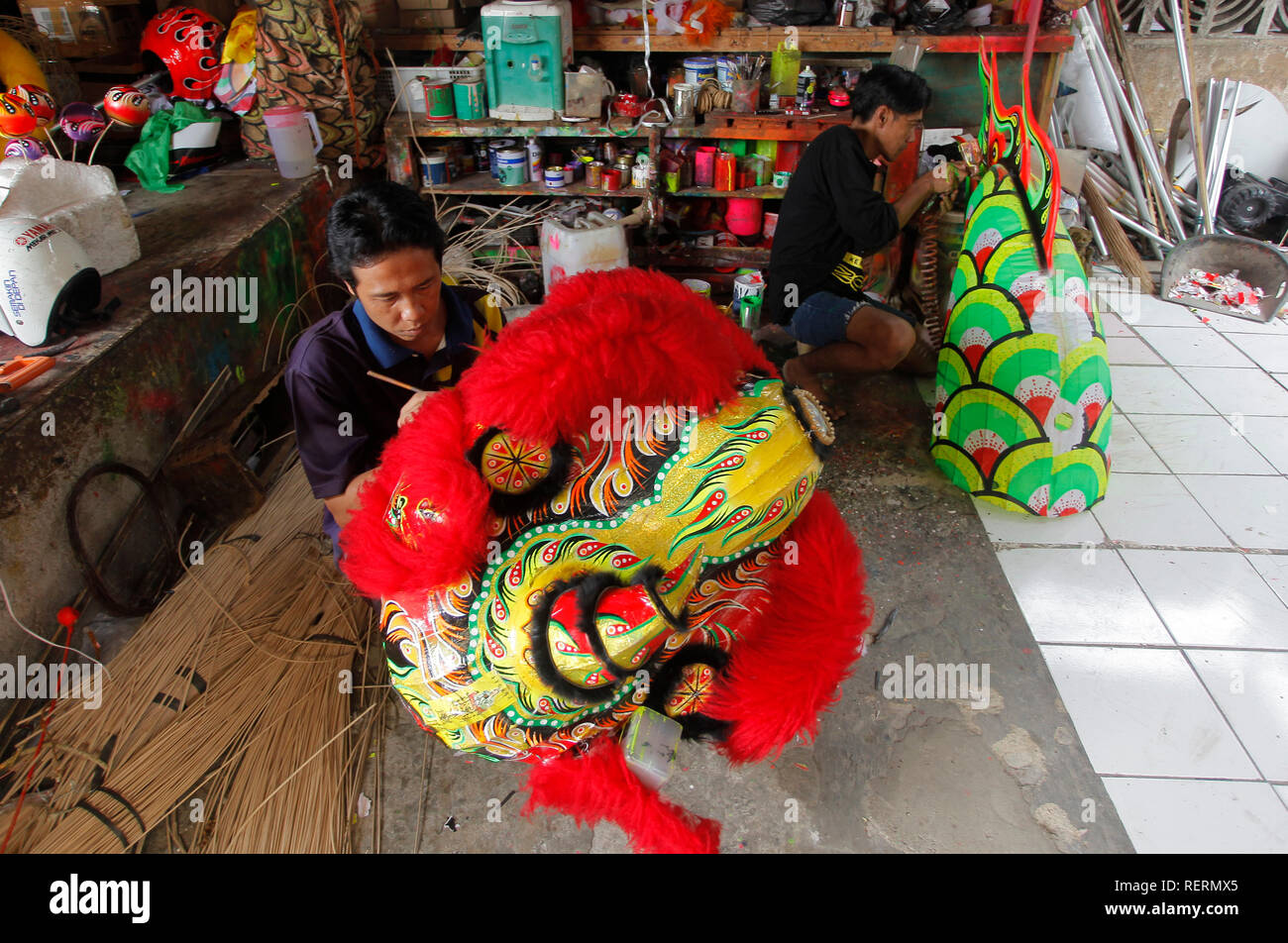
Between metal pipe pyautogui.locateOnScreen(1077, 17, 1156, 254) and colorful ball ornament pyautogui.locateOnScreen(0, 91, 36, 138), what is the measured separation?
537 cm

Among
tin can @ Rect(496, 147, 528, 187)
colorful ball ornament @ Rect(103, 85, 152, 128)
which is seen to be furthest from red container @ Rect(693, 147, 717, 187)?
colorful ball ornament @ Rect(103, 85, 152, 128)

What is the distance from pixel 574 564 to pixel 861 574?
2.14ft

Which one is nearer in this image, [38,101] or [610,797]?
[610,797]

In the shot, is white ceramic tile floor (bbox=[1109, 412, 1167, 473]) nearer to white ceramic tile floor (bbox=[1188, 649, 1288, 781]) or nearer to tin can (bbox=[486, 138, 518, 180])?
white ceramic tile floor (bbox=[1188, 649, 1288, 781])

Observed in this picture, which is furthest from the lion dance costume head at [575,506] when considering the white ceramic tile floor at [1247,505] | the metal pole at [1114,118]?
the metal pole at [1114,118]

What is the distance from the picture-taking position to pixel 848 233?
3252 mm

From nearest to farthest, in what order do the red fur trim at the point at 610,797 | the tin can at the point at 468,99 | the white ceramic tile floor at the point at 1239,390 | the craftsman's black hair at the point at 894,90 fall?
the red fur trim at the point at 610,797 < the craftsman's black hair at the point at 894,90 < the white ceramic tile floor at the point at 1239,390 < the tin can at the point at 468,99

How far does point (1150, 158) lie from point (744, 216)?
254cm

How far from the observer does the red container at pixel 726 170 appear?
411 cm

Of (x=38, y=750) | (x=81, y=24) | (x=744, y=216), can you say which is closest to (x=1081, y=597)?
(x=744, y=216)

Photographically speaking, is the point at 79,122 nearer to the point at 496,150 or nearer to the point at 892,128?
the point at 496,150

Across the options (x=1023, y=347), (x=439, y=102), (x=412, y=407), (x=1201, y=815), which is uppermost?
(x=439, y=102)

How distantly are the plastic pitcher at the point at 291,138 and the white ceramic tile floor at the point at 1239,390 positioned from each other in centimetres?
432

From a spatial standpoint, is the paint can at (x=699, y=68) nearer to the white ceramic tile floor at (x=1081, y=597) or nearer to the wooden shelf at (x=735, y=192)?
the wooden shelf at (x=735, y=192)
